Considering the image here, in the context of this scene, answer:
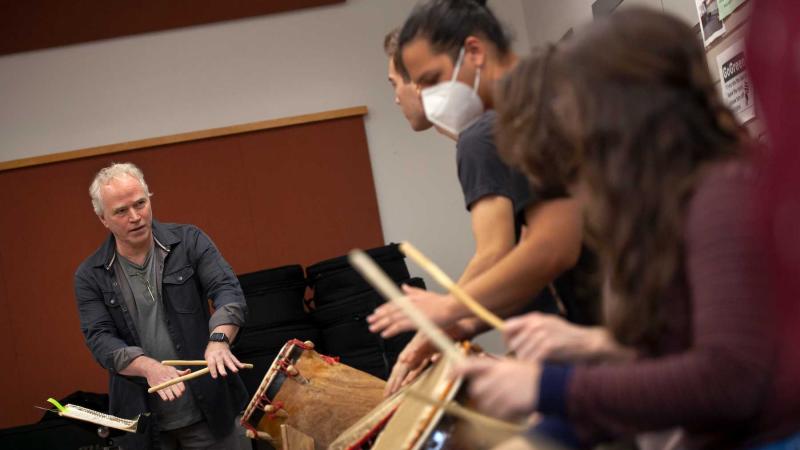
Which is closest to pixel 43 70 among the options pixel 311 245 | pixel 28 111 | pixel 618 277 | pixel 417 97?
pixel 28 111

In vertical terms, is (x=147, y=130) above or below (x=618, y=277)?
above

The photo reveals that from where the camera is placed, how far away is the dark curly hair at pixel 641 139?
1136 millimetres

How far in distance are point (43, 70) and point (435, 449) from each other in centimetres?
510

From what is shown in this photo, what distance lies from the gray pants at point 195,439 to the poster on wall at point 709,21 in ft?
7.47

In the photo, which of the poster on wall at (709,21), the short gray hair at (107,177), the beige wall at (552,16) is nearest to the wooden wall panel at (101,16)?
the beige wall at (552,16)

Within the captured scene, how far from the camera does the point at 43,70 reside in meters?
6.10

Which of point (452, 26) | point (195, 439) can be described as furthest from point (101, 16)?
point (452, 26)

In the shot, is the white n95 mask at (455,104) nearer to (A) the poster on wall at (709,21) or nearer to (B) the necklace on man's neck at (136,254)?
(A) the poster on wall at (709,21)

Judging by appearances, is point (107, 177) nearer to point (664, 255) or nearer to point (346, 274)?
point (346, 274)

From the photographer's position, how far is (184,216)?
6055 millimetres

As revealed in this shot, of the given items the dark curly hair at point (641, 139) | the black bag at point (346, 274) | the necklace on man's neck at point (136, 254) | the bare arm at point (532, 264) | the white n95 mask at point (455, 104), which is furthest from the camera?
the black bag at point (346, 274)

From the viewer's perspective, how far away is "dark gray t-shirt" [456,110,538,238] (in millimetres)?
1997

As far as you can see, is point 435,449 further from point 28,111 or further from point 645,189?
point 28,111

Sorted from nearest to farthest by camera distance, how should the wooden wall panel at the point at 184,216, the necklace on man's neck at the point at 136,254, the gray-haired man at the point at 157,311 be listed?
1. the gray-haired man at the point at 157,311
2. the necklace on man's neck at the point at 136,254
3. the wooden wall panel at the point at 184,216
